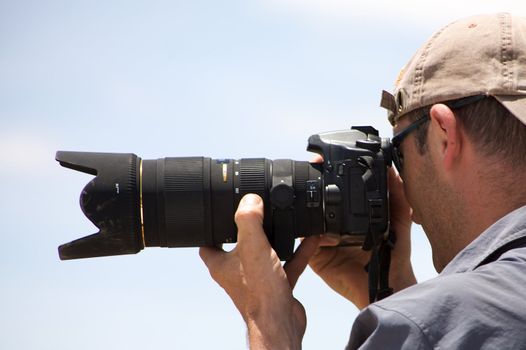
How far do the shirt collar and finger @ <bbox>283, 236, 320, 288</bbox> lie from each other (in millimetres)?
1544

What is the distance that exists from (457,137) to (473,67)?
33cm

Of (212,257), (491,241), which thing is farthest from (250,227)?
(491,241)

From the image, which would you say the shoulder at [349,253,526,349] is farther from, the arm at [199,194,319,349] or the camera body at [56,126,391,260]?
the camera body at [56,126,391,260]

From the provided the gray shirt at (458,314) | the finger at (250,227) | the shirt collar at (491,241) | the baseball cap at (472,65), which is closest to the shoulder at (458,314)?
the gray shirt at (458,314)

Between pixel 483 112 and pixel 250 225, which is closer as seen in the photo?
pixel 483 112

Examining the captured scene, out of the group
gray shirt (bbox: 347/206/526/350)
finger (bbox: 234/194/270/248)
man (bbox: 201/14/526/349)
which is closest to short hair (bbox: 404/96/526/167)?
man (bbox: 201/14/526/349)

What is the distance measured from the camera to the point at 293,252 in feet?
13.6

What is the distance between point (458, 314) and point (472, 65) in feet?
4.20

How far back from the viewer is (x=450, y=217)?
3268 mm

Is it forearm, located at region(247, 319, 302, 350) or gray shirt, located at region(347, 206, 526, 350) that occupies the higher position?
gray shirt, located at region(347, 206, 526, 350)

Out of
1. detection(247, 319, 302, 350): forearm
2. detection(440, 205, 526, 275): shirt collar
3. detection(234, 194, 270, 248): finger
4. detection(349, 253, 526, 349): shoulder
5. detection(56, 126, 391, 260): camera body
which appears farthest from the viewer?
detection(56, 126, 391, 260): camera body

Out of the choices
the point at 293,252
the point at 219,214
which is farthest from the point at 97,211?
the point at 293,252

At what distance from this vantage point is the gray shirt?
7.38 feet

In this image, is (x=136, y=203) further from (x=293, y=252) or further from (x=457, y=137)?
(x=457, y=137)
